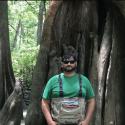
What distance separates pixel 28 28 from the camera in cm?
4097

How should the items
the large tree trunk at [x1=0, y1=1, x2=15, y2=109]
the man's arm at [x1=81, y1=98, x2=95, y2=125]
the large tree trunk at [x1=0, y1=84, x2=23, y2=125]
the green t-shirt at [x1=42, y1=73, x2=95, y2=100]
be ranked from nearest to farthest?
1. the green t-shirt at [x1=42, y1=73, x2=95, y2=100]
2. the man's arm at [x1=81, y1=98, x2=95, y2=125]
3. the large tree trunk at [x1=0, y1=84, x2=23, y2=125]
4. the large tree trunk at [x1=0, y1=1, x2=15, y2=109]

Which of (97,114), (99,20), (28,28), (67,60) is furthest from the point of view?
(28,28)

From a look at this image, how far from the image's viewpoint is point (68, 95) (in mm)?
4734

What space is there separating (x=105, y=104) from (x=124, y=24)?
1264 millimetres

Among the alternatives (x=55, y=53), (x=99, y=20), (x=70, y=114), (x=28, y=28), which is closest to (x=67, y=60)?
(x=70, y=114)

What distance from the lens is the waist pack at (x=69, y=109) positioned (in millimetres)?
4746

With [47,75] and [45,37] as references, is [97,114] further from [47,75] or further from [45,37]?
[45,37]

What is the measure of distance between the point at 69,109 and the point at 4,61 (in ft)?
11.6

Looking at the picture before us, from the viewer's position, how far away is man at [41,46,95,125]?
4.74m

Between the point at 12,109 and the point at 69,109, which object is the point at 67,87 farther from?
the point at 12,109

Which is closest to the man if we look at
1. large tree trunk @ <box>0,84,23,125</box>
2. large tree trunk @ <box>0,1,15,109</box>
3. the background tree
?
the background tree

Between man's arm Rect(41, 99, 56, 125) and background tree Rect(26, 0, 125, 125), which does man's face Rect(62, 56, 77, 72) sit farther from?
background tree Rect(26, 0, 125, 125)

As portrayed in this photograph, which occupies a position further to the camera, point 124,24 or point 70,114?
point 124,24

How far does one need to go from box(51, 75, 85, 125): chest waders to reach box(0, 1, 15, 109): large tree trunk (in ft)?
10.9
